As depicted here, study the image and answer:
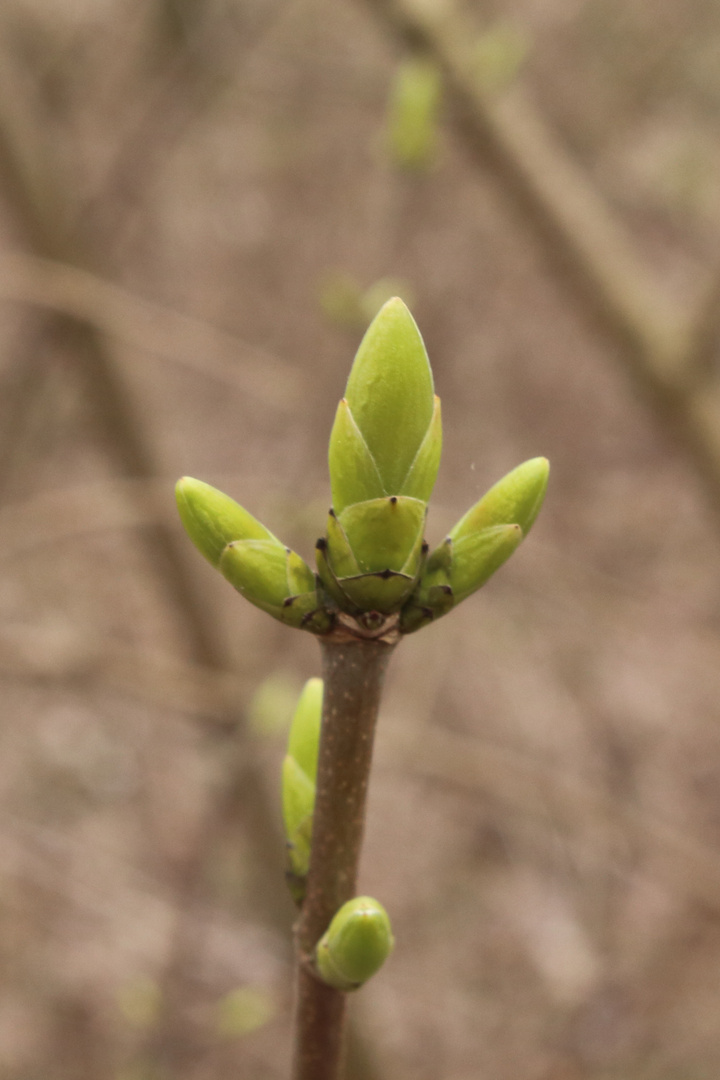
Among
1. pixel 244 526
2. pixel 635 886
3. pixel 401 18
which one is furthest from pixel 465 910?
pixel 244 526

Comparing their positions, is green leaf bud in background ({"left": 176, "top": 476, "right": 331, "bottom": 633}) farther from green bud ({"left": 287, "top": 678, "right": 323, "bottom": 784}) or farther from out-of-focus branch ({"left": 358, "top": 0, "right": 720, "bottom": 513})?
out-of-focus branch ({"left": 358, "top": 0, "right": 720, "bottom": 513})

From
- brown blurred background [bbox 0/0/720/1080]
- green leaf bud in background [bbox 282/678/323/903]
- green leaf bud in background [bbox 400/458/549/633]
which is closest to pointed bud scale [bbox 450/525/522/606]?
green leaf bud in background [bbox 400/458/549/633]

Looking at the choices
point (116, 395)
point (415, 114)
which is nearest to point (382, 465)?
point (415, 114)

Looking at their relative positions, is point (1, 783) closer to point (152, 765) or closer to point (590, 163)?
point (152, 765)

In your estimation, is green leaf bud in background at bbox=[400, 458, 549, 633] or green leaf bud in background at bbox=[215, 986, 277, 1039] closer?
green leaf bud in background at bbox=[400, 458, 549, 633]

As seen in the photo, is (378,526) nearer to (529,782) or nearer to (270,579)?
(270,579)
